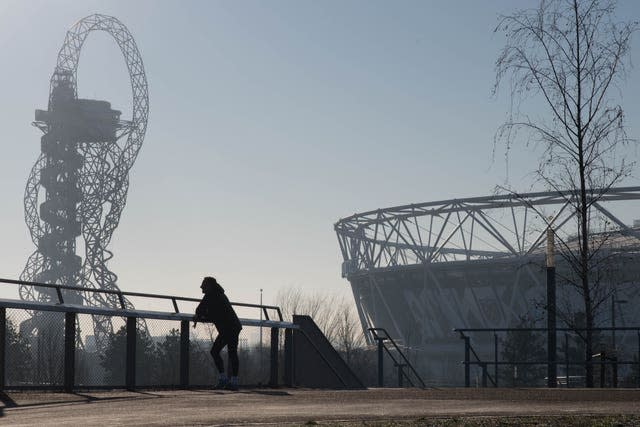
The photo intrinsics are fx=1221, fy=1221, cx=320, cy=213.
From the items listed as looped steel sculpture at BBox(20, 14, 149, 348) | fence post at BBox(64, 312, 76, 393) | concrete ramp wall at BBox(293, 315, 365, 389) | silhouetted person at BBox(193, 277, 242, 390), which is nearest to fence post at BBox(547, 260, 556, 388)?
concrete ramp wall at BBox(293, 315, 365, 389)

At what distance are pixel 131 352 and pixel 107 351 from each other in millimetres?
1081

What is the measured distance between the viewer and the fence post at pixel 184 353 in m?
18.1

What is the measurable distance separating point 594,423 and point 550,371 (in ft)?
44.9

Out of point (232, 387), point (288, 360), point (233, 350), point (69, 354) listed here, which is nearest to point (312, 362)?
point (288, 360)

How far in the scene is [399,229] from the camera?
10419 centimetres

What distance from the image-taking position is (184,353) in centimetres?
1827

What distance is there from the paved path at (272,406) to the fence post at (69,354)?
1.00 feet

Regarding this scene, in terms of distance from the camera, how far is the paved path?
11055 millimetres

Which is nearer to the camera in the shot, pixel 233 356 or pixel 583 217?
pixel 233 356

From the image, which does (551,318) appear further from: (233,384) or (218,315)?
(218,315)

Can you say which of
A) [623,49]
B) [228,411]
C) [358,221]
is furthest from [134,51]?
[228,411]

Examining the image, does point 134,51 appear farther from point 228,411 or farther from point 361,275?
point 228,411

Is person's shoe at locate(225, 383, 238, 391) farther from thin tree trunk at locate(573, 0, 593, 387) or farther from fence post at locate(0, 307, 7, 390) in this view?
thin tree trunk at locate(573, 0, 593, 387)

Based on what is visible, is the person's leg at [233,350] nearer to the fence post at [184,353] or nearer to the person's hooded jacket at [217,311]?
the person's hooded jacket at [217,311]
